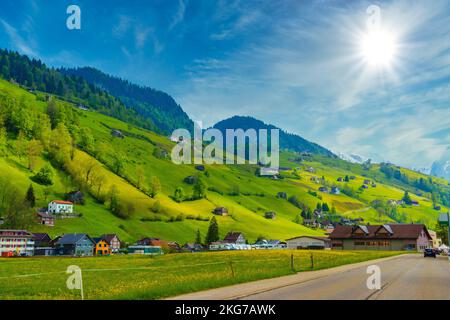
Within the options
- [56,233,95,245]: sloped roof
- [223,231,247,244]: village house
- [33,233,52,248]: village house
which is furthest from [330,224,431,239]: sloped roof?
[33,233,52,248]: village house

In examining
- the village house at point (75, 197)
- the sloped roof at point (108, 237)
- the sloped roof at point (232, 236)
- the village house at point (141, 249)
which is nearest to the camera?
the village house at point (141, 249)

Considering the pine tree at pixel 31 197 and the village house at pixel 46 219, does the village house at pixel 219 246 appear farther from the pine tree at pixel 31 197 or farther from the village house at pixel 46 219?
the pine tree at pixel 31 197

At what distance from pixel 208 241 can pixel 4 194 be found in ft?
238

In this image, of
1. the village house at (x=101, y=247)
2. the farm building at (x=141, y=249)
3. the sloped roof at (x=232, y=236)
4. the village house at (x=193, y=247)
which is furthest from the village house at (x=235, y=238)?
the village house at (x=101, y=247)

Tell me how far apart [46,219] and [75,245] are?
2533 cm

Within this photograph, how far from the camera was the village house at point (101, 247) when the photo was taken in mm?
140750

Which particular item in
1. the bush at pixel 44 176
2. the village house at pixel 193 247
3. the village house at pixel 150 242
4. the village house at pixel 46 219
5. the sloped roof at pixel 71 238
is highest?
the bush at pixel 44 176

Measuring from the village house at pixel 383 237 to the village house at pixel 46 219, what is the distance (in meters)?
104

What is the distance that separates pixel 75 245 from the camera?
5527 inches

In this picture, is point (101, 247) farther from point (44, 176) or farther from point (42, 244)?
point (44, 176)

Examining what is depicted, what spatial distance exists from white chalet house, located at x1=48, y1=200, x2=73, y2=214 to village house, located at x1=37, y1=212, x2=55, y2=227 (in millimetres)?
2635
